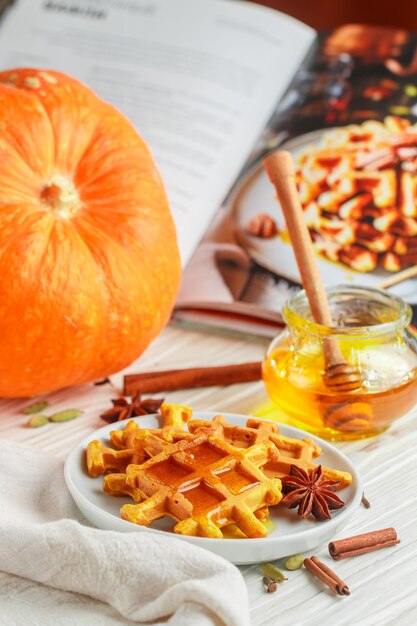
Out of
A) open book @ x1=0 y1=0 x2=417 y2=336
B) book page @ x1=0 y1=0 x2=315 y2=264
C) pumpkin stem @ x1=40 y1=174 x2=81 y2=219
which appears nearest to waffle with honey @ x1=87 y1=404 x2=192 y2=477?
pumpkin stem @ x1=40 y1=174 x2=81 y2=219

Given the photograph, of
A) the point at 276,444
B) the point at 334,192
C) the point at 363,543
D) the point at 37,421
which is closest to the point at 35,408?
the point at 37,421

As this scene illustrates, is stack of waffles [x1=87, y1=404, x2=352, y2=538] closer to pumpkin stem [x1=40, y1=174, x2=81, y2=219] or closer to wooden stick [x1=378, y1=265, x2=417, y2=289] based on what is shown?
pumpkin stem [x1=40, y1=174, x2=81, y2=219]

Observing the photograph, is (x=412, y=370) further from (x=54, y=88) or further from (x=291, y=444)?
(x=54, y=88)

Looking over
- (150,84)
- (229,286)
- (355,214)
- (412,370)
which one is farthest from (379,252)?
(150,84)

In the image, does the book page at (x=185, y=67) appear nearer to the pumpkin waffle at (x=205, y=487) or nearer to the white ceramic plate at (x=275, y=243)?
the white ceramic plate at (x=275, y=243)

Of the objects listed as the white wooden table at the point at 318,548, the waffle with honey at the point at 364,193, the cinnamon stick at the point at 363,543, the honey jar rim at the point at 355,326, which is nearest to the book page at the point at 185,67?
the waffle with honey at the point at 364,193

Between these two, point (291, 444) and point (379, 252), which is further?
point (379, 252)
